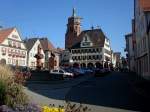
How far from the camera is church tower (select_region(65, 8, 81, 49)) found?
136m

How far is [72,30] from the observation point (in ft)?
466

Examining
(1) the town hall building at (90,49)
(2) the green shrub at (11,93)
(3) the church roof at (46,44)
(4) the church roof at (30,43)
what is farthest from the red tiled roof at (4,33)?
(2) the green shrub at (11,93)

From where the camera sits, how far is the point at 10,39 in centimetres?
9069

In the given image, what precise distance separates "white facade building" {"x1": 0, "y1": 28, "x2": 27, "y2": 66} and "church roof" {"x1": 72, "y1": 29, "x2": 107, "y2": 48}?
1292 inches

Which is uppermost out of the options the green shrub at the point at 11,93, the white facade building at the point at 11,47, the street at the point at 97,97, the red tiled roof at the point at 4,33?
the red tiled roof at the point at 4,33

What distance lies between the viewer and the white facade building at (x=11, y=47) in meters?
88.8

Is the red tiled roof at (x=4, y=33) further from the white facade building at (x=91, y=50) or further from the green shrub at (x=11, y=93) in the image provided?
the green shrub at (x=11, y=93)

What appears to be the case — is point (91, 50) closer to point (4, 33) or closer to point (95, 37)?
point (95, 37)

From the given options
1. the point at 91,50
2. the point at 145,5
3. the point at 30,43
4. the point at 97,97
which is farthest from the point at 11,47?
the point at 97,97

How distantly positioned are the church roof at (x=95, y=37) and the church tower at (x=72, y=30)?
579 cm

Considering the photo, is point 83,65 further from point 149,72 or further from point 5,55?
point 149,72

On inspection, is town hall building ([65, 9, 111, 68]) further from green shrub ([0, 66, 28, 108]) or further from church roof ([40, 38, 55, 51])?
green shrub ([0, 66, 28, 108])

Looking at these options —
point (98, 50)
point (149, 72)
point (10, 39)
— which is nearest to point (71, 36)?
point (98, 50)

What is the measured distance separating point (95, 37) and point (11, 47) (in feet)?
139
